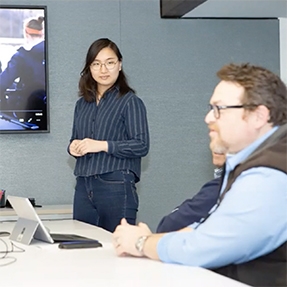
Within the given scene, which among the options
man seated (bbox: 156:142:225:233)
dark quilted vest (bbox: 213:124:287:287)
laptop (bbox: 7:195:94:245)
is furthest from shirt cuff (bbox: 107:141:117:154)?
dark quilted vest (bbox: 213:124:287:287)

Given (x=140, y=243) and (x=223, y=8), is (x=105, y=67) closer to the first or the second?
(x=140, y=243)

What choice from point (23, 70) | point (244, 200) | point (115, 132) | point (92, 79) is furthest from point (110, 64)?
A: point (244, 200)

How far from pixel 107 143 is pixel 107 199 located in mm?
259

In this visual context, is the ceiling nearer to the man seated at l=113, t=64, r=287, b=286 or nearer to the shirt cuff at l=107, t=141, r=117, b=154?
the shirt cuff at l=107, t=141, r=117, b=154

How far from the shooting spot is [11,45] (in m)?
4.16

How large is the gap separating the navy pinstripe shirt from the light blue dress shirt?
1.27 m

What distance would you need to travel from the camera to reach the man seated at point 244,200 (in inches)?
57.8

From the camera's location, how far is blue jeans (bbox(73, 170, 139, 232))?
2.69 m

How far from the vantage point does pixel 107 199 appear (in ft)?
8.88

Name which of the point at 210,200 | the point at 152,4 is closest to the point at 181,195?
the point at 152,4

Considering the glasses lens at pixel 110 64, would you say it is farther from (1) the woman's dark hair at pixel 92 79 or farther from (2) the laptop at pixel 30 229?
(2) the laptop at pixel 30 229

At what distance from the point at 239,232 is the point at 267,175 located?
16 cm

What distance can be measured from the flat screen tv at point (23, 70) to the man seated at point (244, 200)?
8.34 ft

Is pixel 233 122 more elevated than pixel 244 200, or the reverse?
pixel 233 122
